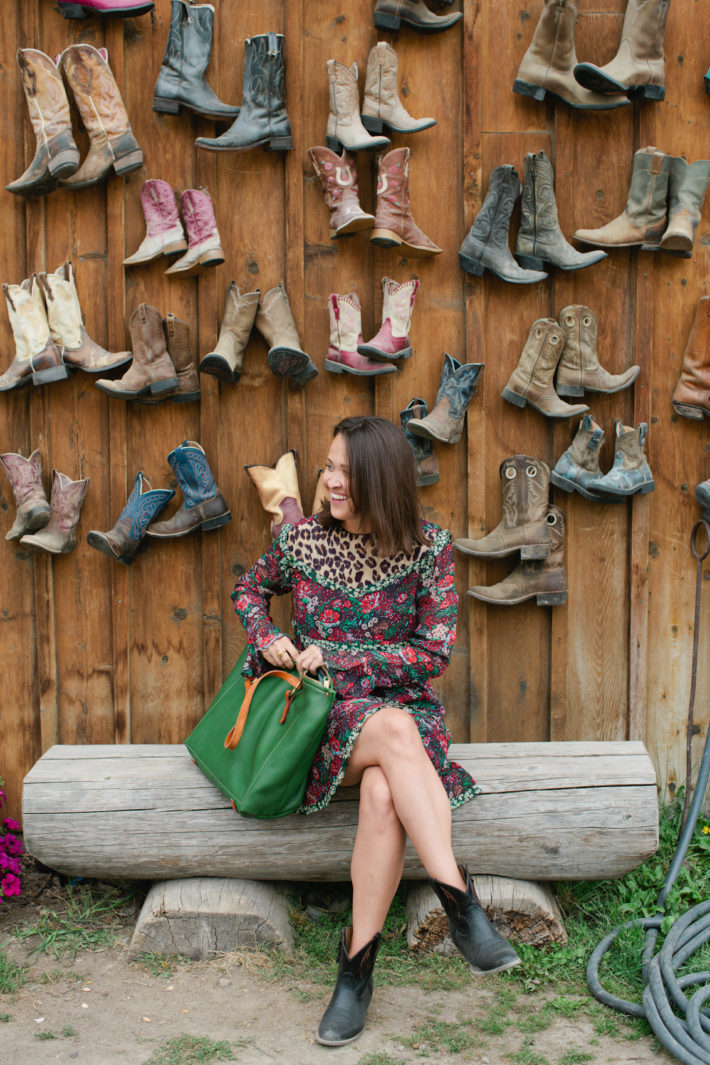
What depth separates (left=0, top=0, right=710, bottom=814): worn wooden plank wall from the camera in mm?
3285

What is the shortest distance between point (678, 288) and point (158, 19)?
2.13 m

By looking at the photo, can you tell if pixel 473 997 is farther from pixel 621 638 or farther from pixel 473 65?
pixel 473 65

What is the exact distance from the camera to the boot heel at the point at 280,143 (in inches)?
125

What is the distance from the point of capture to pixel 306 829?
2.87 meters

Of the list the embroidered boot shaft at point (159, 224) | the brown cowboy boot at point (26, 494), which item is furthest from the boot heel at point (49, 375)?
the embroidered boot shaft at point (159, 224)

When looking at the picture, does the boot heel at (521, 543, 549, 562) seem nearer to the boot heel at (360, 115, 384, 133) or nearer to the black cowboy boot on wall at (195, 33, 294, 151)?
the boot heel at (360, 115, 384, 133)

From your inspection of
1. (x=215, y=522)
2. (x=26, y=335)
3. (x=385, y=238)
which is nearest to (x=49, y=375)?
(x=26, y=335)

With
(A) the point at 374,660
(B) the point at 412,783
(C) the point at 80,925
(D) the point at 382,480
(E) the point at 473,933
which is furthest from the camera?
(C) the point at 80,925

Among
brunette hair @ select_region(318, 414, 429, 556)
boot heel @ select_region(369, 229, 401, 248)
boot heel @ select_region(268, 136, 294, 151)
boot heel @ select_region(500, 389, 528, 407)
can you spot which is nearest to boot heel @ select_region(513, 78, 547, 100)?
boot heel @ select_region(369, 229, 401, 248)

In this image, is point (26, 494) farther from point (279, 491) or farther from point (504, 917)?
point (504, 917)

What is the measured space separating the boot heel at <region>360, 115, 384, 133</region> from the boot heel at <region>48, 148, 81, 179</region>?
1011 mm

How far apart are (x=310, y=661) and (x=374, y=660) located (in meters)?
0.22

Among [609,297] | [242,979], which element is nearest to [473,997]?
[242,979]

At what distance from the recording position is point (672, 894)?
304cm
